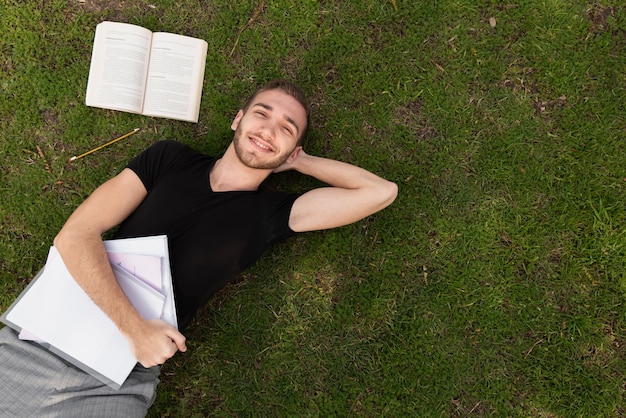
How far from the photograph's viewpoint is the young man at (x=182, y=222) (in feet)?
9.29

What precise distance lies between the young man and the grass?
1.62 ft

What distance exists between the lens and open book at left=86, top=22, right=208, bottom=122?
362cm

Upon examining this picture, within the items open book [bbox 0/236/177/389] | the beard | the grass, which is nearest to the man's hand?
open book [bbox 0/236/177/389]

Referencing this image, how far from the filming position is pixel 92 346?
293 cm

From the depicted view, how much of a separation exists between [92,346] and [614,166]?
4.20m

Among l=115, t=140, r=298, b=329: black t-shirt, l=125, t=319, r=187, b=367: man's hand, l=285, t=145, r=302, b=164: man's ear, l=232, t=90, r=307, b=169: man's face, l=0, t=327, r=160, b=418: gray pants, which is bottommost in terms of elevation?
l=0, t=327, r=160, b=418: gray pants

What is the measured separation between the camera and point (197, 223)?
10.2 ft

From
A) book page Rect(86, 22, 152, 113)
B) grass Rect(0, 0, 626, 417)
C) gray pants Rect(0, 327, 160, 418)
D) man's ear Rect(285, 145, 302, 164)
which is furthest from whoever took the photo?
book page Rect(86, 22, 152, 113)

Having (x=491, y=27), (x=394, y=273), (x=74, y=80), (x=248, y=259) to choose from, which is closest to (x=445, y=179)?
(x=394, y=273)

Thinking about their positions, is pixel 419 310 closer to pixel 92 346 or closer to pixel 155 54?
pixel 92 346

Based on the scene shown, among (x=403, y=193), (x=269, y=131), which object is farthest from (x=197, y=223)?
(x=403, y=193)

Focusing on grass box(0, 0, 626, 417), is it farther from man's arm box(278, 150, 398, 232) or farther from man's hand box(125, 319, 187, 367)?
man's hand box(125, 319, 187, 367)

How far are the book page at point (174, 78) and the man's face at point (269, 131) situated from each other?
2.46ft

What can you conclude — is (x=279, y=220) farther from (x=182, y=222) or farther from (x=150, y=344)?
(x=150, y=344)
